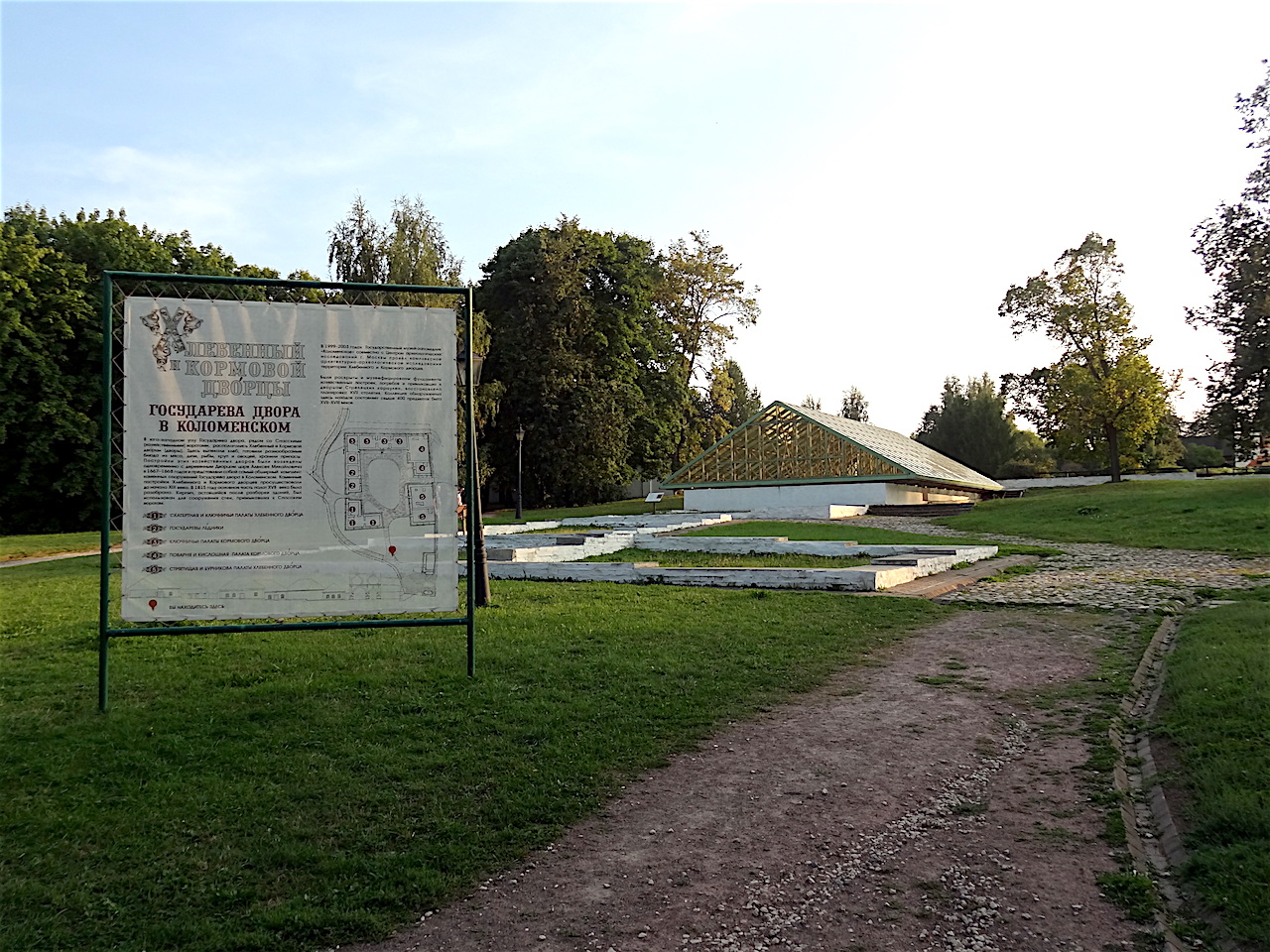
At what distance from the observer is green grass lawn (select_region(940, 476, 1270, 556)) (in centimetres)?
2123

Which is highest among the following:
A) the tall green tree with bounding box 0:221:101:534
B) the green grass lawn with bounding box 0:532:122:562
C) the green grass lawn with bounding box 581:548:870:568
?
the tall green tree with bounding box 0:221:101:534

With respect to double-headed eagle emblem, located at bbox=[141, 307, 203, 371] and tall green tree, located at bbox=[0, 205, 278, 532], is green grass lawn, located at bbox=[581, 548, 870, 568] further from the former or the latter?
tall green tree, located at bbox=[0, 205, 278, 532]

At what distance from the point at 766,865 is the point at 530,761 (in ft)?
5.85

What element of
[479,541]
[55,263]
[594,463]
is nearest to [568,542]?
[479,541]

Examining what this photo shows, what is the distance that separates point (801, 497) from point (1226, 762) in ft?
110

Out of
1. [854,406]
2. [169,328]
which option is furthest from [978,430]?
[169,328]

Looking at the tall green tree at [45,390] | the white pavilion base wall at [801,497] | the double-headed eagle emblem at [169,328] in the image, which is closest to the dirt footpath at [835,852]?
the double-headed eagle emblem at [169,328]

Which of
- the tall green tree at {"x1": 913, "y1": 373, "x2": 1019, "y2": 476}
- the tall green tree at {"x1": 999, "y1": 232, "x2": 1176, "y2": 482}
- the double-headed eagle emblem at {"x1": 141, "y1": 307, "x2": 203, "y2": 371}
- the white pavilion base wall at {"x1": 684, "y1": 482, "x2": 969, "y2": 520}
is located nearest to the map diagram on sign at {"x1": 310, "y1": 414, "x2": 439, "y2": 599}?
the double-headed eagle emblem at {"x1": 141, "y1": 307, "x2": 203, "y2": 371}

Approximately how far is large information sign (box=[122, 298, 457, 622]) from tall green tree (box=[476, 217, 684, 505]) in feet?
112

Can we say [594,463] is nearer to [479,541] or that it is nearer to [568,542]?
[568,542]

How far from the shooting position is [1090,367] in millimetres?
45781

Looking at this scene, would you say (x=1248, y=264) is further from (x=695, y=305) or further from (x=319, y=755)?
(x=695, y=305)

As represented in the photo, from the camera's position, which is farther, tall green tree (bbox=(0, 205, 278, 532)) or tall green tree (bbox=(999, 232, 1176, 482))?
tall green tree (bbox=(999, 232, 1176, 482))

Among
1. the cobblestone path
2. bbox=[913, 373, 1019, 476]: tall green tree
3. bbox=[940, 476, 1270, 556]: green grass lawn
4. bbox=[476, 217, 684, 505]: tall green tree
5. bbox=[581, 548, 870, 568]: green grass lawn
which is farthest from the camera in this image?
bbox=[913, 373, 1019, 476]: tall green tree
